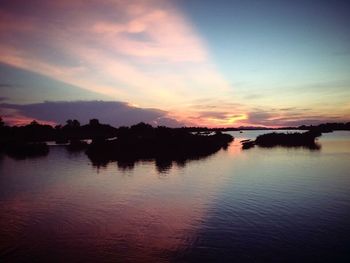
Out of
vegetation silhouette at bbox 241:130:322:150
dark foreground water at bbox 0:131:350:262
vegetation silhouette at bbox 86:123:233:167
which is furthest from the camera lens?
vegetation silhouette at bbox 241:130:322:150

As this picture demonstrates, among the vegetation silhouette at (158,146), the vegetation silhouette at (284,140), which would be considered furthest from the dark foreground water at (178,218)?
the vegetation silhouette at (284,140)

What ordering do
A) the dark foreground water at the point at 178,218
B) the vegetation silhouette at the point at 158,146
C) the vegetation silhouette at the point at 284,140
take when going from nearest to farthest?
the dark foreground water at the point at 178,218 < the vegetation silhouette at the point at 158,146 < the vegetation silhouette at the point at 284,140

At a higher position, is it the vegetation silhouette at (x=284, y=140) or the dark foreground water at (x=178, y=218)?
the vegetation silhouette at (x=284, y=140)

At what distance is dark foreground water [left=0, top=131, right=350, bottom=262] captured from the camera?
60.8 ft

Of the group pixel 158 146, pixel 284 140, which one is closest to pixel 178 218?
pixel 158 146

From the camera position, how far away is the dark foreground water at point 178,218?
18.5 meters

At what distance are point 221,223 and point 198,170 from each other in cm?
2924

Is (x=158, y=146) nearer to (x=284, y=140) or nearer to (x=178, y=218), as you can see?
(x=284, y=140)

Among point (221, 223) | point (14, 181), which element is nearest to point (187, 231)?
point (221, 223)

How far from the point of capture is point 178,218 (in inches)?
998

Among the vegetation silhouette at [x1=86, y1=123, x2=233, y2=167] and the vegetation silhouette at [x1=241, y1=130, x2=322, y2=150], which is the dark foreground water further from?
the vegetation silhouette at [x1=241, y1=130, x2=322, y2=150]

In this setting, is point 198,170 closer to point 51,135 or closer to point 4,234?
point 4,234

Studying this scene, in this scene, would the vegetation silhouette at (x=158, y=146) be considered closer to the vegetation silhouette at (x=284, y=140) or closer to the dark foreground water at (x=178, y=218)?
the vegetation silhouette at (x=284, y=140)

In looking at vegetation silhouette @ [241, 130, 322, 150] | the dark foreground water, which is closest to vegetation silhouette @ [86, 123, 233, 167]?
vegetation silhouette @ [241, 130, 322, 150]
